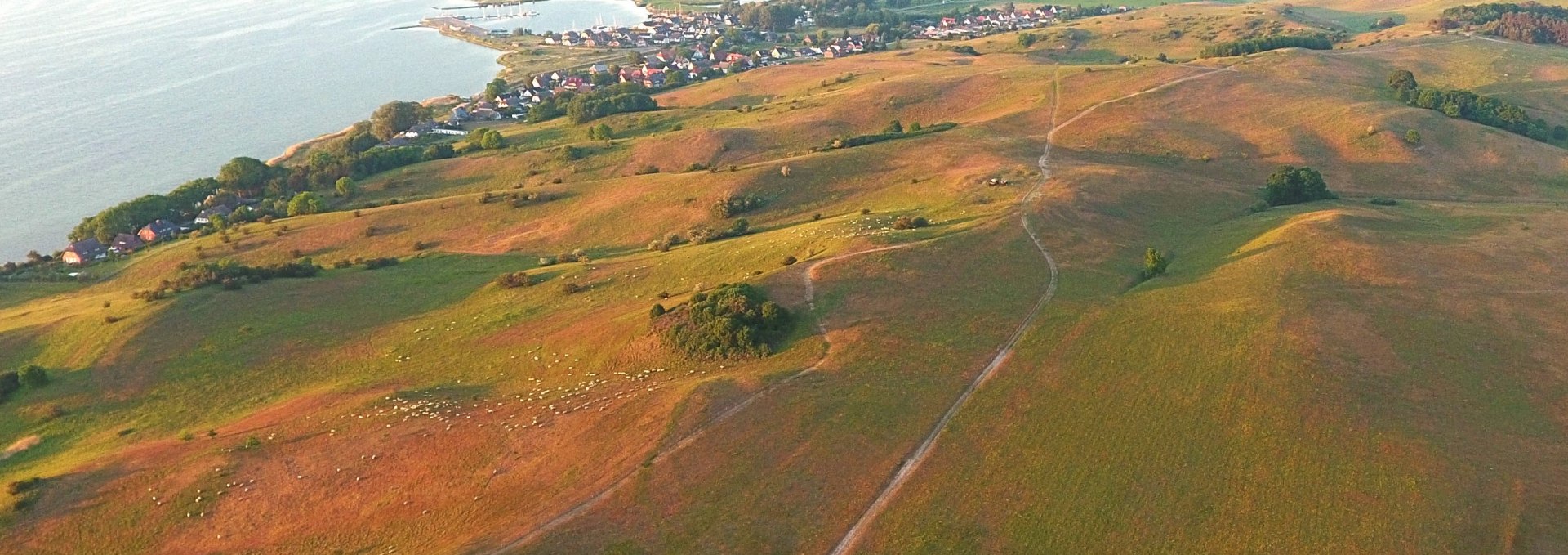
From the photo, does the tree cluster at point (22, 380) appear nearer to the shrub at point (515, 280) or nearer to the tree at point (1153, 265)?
the shrub at point (515, 280)

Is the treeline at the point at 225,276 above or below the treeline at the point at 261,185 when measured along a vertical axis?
below

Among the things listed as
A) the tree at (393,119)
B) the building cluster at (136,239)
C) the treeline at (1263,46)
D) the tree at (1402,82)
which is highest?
the tree at (393,119)

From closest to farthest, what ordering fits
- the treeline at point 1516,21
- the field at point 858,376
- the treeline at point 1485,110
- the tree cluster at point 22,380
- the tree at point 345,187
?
the field at point 858,376 < the tree cluster at point 22,380 < the tree at point 345,187 < the treeline at point 1485,110 < the treeline at point 1516,21

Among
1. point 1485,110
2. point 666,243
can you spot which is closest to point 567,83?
point 666,243

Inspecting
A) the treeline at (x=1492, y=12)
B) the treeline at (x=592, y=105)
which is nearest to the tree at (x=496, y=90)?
the treeline at (x=592, y=105)

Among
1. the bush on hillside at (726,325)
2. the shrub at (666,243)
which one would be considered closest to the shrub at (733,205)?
the shrub at (666,243)

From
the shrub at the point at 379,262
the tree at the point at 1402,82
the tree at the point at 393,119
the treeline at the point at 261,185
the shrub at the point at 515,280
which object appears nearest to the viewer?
the shrub at the point at 515,280

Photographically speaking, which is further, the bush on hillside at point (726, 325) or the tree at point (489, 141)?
the tree at point (489, 141)
